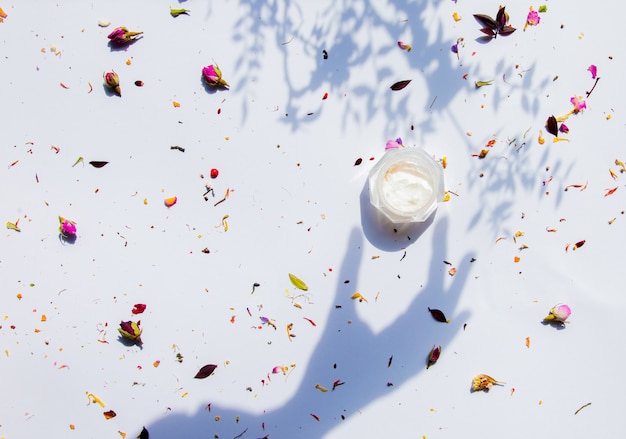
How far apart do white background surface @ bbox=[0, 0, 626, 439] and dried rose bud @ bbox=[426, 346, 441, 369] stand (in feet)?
0.04

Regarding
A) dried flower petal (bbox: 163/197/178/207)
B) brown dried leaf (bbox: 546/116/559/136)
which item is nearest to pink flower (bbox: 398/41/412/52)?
brown dried leaf (bbox: 546/116/559/136)

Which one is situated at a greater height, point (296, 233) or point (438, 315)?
point (296, 233)

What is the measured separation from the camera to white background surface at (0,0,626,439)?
49.2 inches

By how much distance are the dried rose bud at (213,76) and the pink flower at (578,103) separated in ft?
2.40

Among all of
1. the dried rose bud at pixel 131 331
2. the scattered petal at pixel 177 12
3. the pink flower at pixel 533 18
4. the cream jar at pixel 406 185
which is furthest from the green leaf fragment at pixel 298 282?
the pink flower at pixel 533 18

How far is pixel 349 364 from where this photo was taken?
4.12ft

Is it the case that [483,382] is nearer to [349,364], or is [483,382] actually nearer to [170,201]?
[349,364]

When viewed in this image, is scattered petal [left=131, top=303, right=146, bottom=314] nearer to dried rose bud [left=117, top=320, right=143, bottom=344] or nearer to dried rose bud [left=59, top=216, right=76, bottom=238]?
dried rose bud [left=117, top=320, right=143, bottom=344]

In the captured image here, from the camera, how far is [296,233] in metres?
1.26

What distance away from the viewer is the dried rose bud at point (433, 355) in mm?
1245

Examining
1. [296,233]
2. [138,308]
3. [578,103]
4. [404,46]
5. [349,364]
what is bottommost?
[349,364]

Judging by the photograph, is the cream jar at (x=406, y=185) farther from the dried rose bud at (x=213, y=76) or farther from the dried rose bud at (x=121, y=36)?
the dried rose bud at (x=121, y=36)

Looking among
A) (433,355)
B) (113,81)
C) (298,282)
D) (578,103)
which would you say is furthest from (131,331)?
(578,103)

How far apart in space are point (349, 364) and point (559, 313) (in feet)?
1.45
